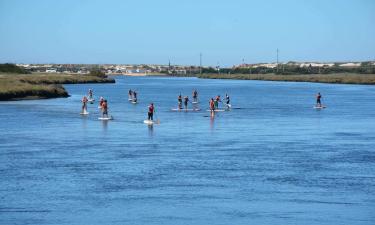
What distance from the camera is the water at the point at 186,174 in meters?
23.5

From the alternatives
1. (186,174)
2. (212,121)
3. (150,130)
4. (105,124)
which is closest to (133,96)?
(212,121)

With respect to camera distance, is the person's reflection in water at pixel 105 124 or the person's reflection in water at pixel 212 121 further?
the person's reflection in water at pixel 212 121

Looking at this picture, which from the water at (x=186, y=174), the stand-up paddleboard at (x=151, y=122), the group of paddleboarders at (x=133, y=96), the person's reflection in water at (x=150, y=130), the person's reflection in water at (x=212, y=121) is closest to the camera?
the water at (x=186, y=174)

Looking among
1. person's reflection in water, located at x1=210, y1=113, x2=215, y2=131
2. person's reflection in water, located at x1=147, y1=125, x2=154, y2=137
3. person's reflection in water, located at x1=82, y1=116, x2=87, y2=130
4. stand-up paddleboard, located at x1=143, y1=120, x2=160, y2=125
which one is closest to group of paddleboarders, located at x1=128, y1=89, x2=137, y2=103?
person's reflection in water, located at x1=210, y1=113, x2=215, y2=131

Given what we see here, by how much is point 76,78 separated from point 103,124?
13610cm

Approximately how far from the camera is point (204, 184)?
28219 millimetres

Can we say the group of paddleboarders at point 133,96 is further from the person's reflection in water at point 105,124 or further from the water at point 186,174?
the water at point 186,174

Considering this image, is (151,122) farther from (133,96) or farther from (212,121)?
(133,96)

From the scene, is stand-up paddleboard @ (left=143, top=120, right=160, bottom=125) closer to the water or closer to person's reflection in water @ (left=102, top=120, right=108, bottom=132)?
the water

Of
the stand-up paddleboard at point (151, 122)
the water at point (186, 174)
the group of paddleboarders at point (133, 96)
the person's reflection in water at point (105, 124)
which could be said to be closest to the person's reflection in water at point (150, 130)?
the water at point (186, 174)

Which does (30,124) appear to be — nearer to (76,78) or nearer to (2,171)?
(2,171)

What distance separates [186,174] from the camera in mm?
30375

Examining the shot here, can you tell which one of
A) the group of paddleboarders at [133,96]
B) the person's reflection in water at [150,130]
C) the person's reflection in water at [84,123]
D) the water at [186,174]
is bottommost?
the group of paddleboarders at [133,96]

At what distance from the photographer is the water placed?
2348 cm
